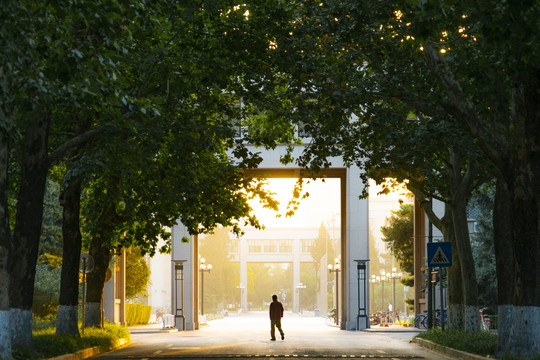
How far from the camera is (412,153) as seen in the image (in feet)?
69.0

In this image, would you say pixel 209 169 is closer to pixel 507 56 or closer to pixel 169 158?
pixel 169 158

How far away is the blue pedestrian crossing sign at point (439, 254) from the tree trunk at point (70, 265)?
929 cm

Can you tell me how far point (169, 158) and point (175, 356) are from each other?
476 centimetres

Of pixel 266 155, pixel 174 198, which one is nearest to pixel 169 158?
pixel 174 198

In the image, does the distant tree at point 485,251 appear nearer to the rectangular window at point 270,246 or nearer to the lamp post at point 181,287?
the lamp post at point 181,287

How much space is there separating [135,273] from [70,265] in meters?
30.7

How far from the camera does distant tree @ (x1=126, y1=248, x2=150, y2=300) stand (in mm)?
51875

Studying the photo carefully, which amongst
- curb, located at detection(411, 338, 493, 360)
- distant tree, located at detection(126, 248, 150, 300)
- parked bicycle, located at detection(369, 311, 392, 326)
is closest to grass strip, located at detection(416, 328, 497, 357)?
curb, located at detection(411, 338, 493, 360)

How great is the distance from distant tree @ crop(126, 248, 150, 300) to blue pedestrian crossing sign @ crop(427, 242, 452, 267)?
30537 mm

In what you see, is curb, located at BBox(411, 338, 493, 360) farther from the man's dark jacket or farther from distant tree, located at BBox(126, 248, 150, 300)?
distant tree, located at BBox(126, 248, 150, 300)

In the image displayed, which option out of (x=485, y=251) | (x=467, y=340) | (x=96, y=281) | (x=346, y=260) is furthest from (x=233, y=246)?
(x=467, y=340)

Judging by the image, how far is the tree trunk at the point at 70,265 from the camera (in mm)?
22203

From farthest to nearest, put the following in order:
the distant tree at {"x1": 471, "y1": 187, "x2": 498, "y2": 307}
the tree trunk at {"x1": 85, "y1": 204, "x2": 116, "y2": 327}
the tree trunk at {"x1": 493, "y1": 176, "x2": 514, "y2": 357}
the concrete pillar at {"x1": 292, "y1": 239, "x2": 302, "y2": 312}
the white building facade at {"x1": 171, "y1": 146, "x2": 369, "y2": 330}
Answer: the concrete pillar at {"x1": 292, "y1": 239, "x2": 302, "y2": 312} < the white building facade at {"x1": 171, "y1": 146, "x2": 369, "y2": 330} < the distant tree at {"x1": 471, "y1": 187, "x2": 498, "y2": 307} < the tree trunk at {"x1": 85, "y1": 204, "x2": 116, "y2": 327} < the tree trunk at {"x1": 493, "y1": 176, "x2": 514, "y2": 357}

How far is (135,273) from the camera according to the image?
2073 inches
